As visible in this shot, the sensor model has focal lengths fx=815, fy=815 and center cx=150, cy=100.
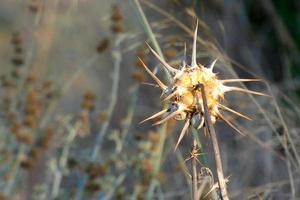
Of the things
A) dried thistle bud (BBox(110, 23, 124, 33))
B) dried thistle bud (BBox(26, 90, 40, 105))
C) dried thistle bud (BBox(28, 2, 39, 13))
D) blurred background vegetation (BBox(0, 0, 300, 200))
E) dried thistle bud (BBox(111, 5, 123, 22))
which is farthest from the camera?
dried thistle bud (BBox(28, 2, 39, 13))

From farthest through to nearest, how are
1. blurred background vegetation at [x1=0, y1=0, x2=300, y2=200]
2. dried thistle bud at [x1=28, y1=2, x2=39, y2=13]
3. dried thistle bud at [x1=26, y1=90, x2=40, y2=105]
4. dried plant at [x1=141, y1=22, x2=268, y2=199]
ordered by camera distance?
dried thistle bud at [x1=28, y1=2, x2=39, y2=13]
dried thistle bud at [x1=26, y1=90, x2=40, y2=105]
blurred background vegetation at [x1=0, y1=0, x2=300, y2=200]
dried plant at [x1=141, y1=22, x2=268, y2=199]

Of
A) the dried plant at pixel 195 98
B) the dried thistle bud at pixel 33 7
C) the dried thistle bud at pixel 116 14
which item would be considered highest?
the dried thistle bud at pixel 33 7

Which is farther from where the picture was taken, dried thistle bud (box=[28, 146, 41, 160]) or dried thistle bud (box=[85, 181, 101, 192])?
dried thistle bud (box=[28, 146, 41, 160])

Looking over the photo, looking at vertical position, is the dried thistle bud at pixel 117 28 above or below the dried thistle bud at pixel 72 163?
above

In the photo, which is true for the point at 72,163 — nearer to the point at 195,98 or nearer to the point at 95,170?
the point at 95,170

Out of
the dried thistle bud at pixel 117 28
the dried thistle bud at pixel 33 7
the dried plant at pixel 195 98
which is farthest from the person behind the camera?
the dried thistle bud at pixel 33 7

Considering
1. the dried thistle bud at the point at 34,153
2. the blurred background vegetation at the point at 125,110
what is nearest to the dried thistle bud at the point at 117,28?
the blurred background vegetation at the point at 125,110

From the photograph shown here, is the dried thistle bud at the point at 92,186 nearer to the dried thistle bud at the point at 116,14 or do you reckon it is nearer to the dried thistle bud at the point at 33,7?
the dried thistle bud at the point at 116,14

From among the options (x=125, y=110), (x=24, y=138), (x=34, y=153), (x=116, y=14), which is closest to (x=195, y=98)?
(x=116, y=14)

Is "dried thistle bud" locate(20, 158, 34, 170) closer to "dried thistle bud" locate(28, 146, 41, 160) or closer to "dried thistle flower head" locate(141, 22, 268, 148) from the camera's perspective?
"dried thistle bud" locate(28, 146, 41, 160)

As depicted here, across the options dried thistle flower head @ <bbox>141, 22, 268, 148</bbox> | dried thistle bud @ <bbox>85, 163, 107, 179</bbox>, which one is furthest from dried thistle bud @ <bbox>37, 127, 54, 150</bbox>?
dried thistle flower head @ <bbox>141, 22, 268, 148</bbox>
